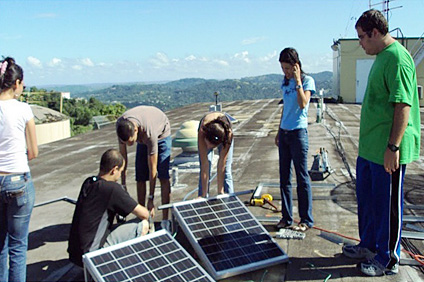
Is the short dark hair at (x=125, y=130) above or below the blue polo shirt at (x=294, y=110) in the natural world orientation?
below

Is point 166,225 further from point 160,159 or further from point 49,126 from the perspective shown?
point 49,126

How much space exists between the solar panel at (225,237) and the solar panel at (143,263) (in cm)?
42

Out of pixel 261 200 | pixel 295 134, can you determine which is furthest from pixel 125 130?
pixel 261 200

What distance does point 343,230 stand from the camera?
16.2ft

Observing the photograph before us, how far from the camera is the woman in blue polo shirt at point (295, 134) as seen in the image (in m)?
4.60

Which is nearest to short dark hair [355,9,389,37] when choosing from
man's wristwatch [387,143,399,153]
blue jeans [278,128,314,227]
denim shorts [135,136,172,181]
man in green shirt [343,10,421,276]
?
man in green shirt [343,10,421,276]

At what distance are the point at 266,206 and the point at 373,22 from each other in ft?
10.3

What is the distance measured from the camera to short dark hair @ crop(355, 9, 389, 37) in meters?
3.55

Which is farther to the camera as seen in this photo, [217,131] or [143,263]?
[217,131]

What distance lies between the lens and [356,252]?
4164 mm

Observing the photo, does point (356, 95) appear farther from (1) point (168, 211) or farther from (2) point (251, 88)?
(2) point (251, 88)

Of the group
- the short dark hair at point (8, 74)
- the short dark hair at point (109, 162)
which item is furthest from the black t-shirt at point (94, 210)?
the short dark hair at point (8, 74)

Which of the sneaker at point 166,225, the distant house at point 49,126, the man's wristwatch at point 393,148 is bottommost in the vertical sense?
the distant house at point 49,126

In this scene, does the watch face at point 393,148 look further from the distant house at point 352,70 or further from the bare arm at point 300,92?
the distant house at point 352,70
